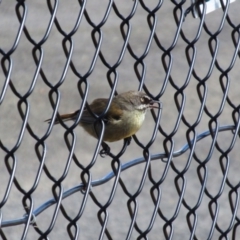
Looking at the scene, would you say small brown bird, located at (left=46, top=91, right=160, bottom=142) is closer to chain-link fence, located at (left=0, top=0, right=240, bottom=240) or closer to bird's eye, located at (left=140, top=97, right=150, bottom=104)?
bird's eye, located at (left=140, top=97, right=150, bottom=104)

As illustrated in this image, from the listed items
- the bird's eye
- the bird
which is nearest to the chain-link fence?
the bird

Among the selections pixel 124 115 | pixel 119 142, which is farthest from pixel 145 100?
pixel 119 142

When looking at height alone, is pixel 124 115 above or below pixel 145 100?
below

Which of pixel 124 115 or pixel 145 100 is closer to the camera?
pixel 145 100

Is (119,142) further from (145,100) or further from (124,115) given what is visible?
(145,100)

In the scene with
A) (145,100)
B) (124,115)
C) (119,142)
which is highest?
(145,100)

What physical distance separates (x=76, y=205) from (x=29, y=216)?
16.1 feet

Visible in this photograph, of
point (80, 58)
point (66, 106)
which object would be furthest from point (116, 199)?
point (80, 58)

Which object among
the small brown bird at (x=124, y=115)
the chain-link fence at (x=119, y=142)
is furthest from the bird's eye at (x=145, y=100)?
the chain-link fence at (x=119, y=142)

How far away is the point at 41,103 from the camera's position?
30.6ft

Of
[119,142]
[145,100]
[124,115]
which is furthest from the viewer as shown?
[119,142]

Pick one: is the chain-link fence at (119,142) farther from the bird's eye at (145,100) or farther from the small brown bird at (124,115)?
the bird's eye at (145,100)

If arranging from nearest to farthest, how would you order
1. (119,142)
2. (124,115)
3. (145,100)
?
(145,100)
(124,115)
(119,142)

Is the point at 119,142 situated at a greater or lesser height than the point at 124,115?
lesser
